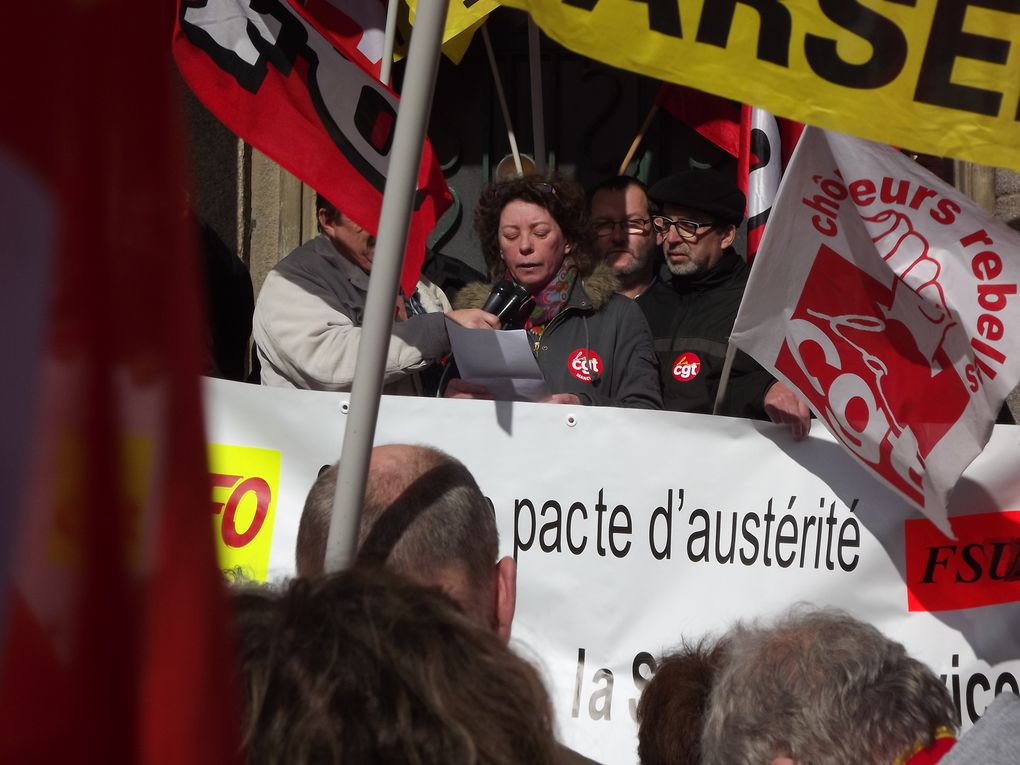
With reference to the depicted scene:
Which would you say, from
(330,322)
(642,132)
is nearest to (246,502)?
(330,322)

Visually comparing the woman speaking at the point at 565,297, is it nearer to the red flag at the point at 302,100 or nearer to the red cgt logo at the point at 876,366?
the red flag at the point at 302,100

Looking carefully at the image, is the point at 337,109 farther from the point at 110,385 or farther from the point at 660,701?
the point at 110,385

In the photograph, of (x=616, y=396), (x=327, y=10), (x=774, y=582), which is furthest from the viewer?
(x=327, y=10)

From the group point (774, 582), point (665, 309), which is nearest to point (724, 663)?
point (774, 582)

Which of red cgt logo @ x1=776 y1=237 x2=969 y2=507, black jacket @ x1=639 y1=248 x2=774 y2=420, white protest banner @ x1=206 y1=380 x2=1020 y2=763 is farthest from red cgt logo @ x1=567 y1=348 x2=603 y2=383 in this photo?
red cgt logo @ x1=776 y1=237 x2=969 y2=507

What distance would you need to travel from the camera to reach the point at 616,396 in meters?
3.58

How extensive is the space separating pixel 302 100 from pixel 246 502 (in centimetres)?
107

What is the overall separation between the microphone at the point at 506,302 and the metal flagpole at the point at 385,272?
152 centimetres

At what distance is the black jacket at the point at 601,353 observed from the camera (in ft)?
11.7

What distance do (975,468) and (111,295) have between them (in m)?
2.90

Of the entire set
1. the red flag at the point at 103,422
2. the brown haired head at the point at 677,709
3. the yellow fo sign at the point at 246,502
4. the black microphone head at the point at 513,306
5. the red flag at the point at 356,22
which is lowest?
the brown haired head at the point at 677,709

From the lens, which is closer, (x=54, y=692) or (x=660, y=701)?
(x=54, y=692)

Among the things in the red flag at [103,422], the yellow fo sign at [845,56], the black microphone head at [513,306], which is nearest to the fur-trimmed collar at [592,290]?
the black microphone head at [513,306]

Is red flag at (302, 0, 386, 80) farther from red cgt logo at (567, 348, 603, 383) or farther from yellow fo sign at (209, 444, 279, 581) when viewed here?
yellow fo sign at (209, 444, 279, 581)
